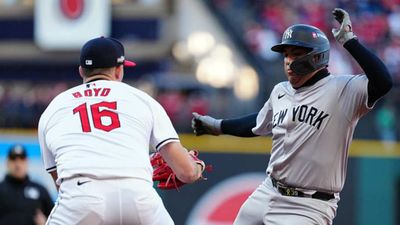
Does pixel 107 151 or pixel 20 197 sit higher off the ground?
pixel 107 151

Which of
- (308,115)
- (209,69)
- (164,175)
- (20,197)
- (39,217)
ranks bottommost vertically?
(39,217)

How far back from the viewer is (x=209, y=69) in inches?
960

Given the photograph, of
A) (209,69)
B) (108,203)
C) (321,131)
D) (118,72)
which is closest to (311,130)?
(321,131)

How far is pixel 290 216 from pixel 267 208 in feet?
0.62

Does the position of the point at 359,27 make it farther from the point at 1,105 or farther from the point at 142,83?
the point at 1,105

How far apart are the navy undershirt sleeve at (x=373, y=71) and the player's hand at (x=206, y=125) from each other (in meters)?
1.22

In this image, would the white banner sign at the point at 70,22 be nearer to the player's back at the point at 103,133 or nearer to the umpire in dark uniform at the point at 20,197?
the umpire in dark uniform at the point at 20,197

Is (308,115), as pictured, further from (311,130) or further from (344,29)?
(344,29)

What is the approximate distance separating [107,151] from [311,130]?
144cm

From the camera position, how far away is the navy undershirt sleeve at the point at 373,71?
19.1 ft

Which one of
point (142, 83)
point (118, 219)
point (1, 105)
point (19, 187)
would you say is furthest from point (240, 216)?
point (142, 83)

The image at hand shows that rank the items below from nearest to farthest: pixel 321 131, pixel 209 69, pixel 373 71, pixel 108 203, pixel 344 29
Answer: pixel 108 203
pixel 373 71
pixel 344 29
pixel 321 131
pixel 209 69

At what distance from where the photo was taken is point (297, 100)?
20.4 ft

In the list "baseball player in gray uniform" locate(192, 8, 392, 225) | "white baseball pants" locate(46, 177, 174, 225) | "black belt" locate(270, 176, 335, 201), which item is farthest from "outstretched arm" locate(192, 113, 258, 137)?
"white baseball pants" locate(46, 177, 174, 225)
